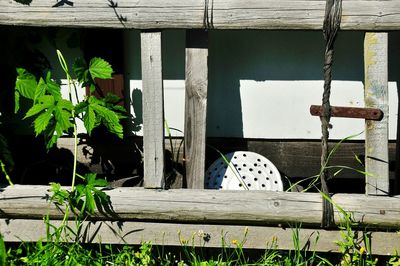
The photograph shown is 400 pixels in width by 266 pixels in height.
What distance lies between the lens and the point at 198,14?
3.45 m

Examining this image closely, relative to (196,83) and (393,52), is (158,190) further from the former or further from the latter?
(393,52)

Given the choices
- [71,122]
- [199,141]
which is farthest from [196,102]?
[71,122]

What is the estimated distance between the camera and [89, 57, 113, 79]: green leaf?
3.60 meters

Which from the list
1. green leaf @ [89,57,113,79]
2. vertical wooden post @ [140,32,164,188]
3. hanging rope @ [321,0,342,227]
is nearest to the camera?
hanging rope @ [321,0,342,227]

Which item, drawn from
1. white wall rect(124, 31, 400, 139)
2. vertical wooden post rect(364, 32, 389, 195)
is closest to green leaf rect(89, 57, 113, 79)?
white wall rect(124, 31, 400, 139)

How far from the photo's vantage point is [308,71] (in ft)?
13.7

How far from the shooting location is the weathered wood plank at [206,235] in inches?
141

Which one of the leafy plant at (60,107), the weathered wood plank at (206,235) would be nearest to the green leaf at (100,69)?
the leafy plant at (60,107)

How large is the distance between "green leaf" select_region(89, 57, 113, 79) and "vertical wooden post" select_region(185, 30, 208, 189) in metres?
0.42

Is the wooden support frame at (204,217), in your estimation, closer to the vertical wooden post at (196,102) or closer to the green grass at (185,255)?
the green grass at (185,255)

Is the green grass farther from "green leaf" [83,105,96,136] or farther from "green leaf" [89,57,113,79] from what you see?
"green leaf" [89,57,113,79]

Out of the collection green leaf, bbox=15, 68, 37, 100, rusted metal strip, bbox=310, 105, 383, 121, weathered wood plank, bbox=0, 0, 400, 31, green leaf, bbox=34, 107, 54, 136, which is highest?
weathered wood plank, bbox=0, 0, 400, 31

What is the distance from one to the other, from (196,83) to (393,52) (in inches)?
52.2

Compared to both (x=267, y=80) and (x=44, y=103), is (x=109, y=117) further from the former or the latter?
(x=267, y=80)
